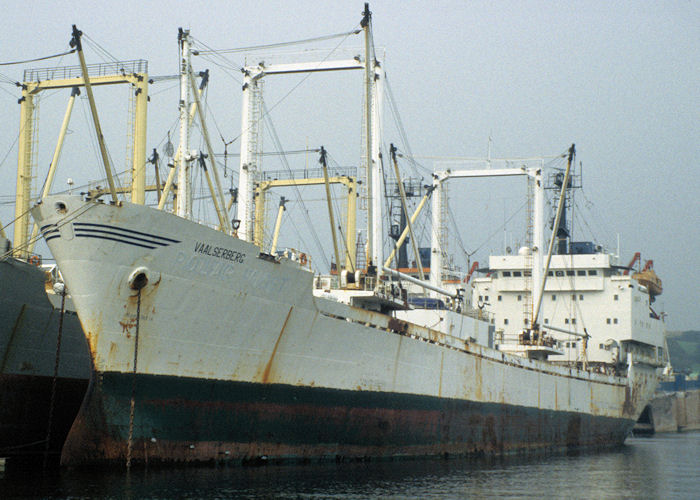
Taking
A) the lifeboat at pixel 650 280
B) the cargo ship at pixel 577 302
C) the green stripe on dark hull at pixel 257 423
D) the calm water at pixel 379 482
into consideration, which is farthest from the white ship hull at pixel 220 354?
the lifeboat at pixel 650 280

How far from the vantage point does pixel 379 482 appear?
18953 mm

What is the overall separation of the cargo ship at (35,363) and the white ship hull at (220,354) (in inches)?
131

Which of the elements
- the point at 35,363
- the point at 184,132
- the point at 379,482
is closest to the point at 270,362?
the point at 379,482

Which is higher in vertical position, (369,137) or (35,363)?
(369,137)

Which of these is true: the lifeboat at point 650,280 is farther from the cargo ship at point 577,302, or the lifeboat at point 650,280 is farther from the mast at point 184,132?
the mast at point 184,132

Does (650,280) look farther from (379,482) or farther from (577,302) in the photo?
Result: (379,482)

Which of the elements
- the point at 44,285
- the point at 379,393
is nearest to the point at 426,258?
the point at 379,393

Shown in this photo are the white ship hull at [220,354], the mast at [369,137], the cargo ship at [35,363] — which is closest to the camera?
the white ship hull at [220,354]

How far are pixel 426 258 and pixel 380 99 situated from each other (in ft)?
102

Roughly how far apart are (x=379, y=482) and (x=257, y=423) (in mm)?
3322

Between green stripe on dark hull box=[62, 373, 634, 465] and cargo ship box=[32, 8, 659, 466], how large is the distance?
36mm

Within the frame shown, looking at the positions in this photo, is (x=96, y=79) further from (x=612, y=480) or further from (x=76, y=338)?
(x=612, y=480)

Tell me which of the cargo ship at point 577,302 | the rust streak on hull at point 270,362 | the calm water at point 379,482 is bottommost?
the calm water at point 379,482

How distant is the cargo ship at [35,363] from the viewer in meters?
20.6
